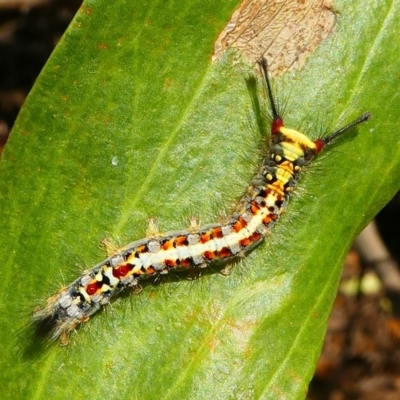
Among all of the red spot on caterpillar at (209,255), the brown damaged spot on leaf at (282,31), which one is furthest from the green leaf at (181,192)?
the red spot on caterpillar at (209,255)

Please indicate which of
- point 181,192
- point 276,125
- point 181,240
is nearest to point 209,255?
point 181,240

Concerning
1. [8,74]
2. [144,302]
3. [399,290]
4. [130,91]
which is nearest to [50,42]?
[8,74]

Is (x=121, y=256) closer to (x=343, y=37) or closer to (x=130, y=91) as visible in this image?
(x=130, y=91)

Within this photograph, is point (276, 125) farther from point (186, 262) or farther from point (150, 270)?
point (150, 270)

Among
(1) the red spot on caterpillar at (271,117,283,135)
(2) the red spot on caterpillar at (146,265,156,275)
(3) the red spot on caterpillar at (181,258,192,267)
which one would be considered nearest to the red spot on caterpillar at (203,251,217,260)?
(3) the red spot on caterpillar at (181,258,192,267)

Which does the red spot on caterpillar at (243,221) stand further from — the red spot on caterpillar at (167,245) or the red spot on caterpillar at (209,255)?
the red spot on caterpillar at (167,245)
